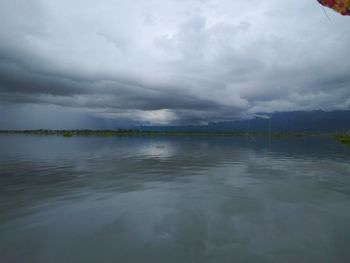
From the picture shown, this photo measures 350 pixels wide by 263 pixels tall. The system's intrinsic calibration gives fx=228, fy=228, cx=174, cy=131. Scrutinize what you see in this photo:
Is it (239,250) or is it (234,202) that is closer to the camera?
(239,250)

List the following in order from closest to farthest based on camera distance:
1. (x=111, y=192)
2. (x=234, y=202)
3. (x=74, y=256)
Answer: (x=74, y=256) < (x=234, y=202) < (x=111, y=192)

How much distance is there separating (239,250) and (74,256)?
677 centimetres

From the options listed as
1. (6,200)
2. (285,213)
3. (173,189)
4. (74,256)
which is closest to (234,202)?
(285,213)

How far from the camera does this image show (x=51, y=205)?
15.6 meters

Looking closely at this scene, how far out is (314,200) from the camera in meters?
17.2

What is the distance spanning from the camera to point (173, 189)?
2027 centimetres

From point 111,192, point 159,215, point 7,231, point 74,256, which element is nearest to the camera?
point 74,256

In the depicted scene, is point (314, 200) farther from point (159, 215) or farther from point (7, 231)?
point (7, 231)

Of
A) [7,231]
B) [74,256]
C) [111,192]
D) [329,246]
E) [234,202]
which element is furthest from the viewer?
[111,192]

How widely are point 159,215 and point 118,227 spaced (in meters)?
2.76

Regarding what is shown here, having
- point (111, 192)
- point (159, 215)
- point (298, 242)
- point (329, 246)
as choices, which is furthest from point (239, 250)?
point (111, 192)

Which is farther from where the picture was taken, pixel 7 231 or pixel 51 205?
pixel 51 205

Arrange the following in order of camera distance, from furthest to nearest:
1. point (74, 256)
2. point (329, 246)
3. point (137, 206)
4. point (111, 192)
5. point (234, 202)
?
point (111, 192)
point (234, 202)
point (137, 206)
point (329, 246)
point (74, 256)

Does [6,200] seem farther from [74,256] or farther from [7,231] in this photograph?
[74,256]
